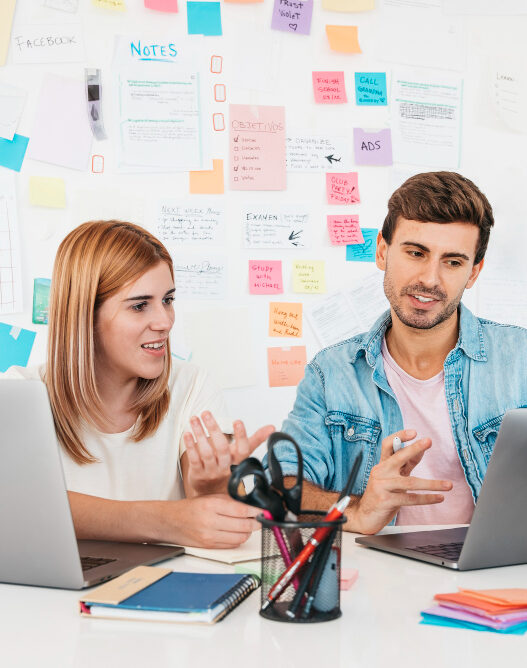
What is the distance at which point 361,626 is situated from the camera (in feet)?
2.86

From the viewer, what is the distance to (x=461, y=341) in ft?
5.88

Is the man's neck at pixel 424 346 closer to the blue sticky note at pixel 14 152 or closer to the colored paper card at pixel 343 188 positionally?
the colored paper card at pixel 343 188

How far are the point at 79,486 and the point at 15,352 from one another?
937 mm

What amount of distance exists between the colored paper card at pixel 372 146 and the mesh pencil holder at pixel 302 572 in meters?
1.86

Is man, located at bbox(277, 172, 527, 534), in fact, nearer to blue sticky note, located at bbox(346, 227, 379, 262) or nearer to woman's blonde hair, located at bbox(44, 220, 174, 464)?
woman's blonde hair, located at bbox(44, 220, 174, 464)

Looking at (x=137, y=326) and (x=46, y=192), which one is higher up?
(x=46, y=192)

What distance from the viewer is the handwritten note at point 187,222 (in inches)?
97.9

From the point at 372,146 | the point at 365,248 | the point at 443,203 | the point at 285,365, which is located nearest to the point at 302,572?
the point at 443,203

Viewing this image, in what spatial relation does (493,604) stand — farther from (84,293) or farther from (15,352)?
(15,352)

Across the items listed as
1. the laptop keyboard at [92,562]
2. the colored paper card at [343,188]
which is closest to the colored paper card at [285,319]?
the colored paper card at [343,188]

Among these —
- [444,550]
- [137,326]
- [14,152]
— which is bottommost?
[444,550]

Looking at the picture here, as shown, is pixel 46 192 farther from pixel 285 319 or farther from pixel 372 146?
pixel 372 146

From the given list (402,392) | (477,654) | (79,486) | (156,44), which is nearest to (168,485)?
(79,486)

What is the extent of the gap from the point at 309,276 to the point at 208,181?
1.41 feet
